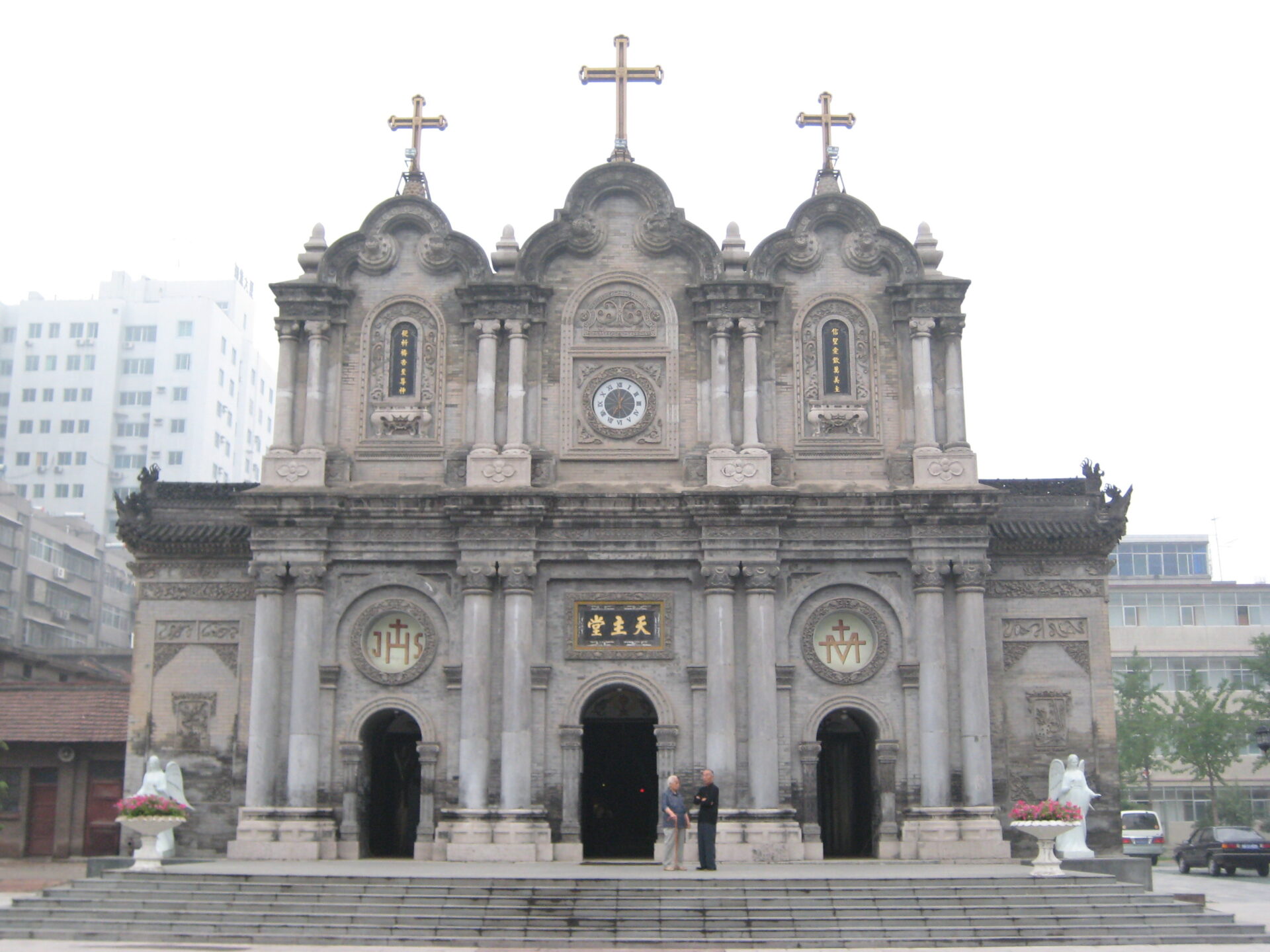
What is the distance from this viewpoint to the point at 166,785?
30234 millimetres

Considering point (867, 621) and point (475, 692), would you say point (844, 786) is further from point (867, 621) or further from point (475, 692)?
point (475, 692)

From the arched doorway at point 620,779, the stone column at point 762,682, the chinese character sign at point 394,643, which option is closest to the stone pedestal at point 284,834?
the chinese character sign at point 394,643

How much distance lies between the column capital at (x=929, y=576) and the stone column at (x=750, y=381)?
444 cm

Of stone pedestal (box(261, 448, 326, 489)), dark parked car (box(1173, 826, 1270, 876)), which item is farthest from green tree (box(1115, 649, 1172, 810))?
stone pedestal (box(261, 448, 326, 489))

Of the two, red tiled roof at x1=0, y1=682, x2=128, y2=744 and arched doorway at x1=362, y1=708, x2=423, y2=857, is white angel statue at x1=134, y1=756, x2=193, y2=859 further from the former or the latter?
red tiled roof at x1=0, y1=682, x2=128, y2=744

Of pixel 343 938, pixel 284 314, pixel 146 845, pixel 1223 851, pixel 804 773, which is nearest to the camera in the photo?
pixel 343 938

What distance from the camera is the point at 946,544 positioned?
31766mm

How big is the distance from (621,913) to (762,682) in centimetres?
919

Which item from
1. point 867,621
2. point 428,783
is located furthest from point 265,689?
point 867,621

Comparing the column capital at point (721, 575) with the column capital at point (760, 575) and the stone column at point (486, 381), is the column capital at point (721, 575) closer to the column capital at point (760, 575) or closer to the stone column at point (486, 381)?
the column capital at point (760, 575)

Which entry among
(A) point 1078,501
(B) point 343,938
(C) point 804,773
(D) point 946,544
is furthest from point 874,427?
(B) point 343,938

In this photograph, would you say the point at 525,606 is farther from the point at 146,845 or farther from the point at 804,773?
the point at 146,845

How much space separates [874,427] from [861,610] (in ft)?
13.9

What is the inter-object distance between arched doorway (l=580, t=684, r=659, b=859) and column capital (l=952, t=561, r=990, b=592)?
7.68 metres
